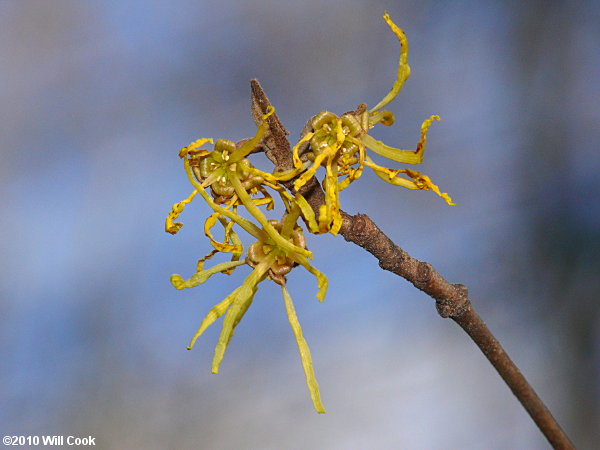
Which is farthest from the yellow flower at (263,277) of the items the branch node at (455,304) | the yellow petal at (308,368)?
the branch node at (455,304)

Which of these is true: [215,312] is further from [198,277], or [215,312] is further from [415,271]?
[415,271]

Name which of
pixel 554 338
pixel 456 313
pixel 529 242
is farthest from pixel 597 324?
pixel 456 313

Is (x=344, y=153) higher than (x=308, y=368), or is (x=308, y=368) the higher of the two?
(x=344, y=153)

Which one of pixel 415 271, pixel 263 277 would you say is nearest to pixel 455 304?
Answer: pixel 415 271

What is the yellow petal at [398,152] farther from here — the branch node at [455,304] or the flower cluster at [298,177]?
the branch node at [455,304]

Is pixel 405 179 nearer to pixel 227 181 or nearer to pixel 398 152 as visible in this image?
pixel 398 152

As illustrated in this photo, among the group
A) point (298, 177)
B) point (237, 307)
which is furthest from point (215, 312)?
point (298, 177)

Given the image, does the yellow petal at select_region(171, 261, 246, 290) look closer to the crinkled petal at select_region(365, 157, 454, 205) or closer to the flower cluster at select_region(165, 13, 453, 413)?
the flower cluster at select_region(165, 13, 453, 413)
